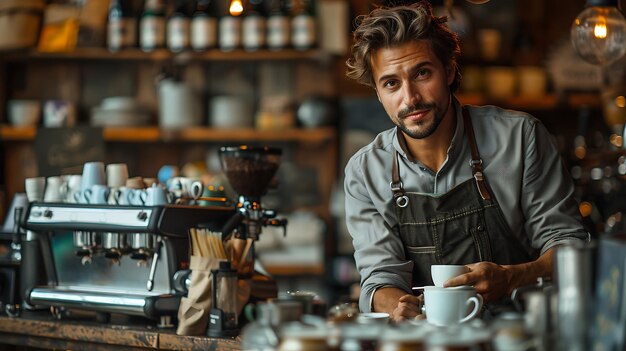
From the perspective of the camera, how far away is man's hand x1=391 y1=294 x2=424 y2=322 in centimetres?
224

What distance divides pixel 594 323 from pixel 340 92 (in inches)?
151

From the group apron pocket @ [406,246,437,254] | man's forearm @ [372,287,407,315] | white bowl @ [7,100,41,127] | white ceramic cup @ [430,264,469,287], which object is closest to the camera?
white ceramic cup @ [430,264,469,287]

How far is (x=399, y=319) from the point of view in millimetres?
2217

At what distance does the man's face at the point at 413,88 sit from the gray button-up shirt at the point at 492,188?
157 millimetres

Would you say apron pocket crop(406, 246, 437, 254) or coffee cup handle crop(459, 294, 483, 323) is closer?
coffee cup handle crop(459, 294, 483, 323)

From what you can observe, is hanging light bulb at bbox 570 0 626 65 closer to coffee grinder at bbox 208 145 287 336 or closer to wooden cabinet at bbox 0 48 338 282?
coffee grinder at bbox 208 145 287 336

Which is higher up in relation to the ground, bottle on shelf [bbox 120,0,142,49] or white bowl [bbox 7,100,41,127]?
bottle on shelf [bbox 120,0,142,49]

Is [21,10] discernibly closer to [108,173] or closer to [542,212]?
[108,173]

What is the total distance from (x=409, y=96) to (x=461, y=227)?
41cm

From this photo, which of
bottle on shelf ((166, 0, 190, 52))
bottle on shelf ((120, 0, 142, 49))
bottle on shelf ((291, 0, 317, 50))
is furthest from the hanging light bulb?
bottle on shelf ((120, 0, 142, 49))

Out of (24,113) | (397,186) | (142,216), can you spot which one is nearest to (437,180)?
(397,186)

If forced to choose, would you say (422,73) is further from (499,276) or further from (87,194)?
(87,194)

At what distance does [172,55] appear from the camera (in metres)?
5.14

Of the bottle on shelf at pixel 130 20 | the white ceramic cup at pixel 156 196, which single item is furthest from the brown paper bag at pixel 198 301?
the bottle on shelf at pixel 130 20
